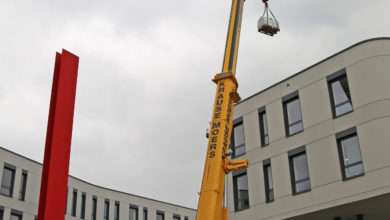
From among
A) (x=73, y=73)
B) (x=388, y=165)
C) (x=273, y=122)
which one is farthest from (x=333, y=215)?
(x=73, y=73)

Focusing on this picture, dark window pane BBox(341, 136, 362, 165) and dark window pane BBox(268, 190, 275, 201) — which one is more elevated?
dark window pane BBox(341, 136, 362, 165)

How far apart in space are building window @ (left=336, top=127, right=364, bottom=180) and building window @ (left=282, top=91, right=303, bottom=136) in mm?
3125

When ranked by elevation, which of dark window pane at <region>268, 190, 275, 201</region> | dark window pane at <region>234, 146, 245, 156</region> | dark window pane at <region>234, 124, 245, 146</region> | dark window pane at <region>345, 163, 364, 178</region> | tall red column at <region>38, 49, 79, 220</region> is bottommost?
tall red column at <region>38, 49, 79, 220</region>

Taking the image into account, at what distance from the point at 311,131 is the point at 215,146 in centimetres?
1395

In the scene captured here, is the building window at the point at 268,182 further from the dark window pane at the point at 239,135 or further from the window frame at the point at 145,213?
the window frame at the point at 145,213

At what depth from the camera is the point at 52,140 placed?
12.5 metres

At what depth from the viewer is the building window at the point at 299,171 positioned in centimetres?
2881

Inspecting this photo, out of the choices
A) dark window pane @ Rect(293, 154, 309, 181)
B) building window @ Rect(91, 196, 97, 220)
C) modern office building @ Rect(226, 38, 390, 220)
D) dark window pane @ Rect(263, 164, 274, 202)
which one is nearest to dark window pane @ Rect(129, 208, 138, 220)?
building window @ Rect(91, 196, 97, 220)

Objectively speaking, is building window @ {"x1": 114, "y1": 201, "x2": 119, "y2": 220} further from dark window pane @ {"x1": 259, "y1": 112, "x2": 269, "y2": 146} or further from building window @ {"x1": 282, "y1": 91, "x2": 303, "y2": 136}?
building window @ {"x1": 282, "y1": 91, "x2": 303, "y2": 136}

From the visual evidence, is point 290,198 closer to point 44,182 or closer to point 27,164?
point 44,182

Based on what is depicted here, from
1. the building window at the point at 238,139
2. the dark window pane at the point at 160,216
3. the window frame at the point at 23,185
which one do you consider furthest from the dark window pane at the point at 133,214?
the building window at the point at 238,139

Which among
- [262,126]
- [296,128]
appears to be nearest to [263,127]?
[262,126]

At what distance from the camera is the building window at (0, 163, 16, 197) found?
42.3 m

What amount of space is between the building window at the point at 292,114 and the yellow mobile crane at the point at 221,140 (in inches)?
478
